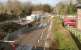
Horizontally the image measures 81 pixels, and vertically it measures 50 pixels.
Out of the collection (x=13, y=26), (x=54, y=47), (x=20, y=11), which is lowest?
(x=54, y=47)

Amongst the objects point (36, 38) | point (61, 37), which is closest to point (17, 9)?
point (36, 38)

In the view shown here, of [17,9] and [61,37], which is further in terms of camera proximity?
[17,9]

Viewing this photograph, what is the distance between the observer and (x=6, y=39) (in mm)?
3113

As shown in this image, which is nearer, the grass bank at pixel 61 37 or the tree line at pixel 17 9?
the grass bank at pixel 61 37

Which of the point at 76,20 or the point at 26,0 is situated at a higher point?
the point at 26,0

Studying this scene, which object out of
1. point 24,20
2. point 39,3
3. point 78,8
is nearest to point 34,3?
point 39,3

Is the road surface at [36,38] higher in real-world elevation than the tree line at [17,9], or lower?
lower

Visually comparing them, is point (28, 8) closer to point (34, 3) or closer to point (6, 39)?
point (34, 3)

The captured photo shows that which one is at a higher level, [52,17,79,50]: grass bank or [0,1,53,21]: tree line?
[0,1,53,21]: tree line

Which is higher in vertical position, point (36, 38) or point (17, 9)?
point (17, 9)

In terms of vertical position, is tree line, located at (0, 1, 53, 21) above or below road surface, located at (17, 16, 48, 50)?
above

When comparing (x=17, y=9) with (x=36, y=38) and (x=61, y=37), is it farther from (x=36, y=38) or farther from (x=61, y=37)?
(x=61, y=37)

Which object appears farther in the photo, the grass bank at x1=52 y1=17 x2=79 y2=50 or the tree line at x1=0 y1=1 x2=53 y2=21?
the tree line at x1=0 y1=1 x2=53 y2=21

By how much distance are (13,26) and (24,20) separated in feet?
0.62
